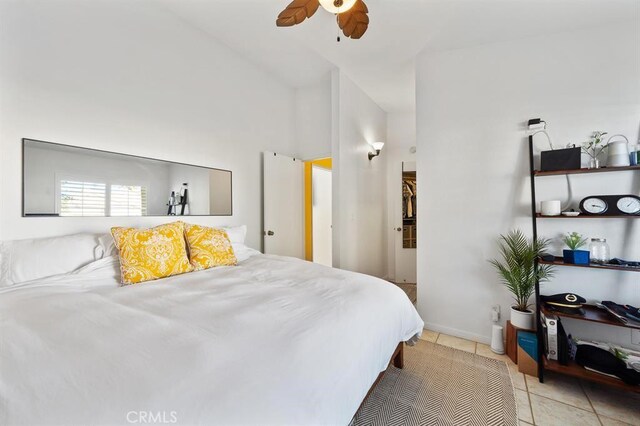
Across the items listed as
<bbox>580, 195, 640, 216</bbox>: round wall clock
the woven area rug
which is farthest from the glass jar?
the woven area rug

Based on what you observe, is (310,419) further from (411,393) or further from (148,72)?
(148,72)

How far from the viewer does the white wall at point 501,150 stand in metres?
1.98

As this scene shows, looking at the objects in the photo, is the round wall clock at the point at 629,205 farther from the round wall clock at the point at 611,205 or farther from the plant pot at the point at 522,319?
the plant pot at the point at 522,319

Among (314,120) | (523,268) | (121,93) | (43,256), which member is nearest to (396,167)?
(314,120)

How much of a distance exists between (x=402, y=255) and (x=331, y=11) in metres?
3.57

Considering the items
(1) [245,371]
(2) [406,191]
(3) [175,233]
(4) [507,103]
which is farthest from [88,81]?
(2) [406,191]

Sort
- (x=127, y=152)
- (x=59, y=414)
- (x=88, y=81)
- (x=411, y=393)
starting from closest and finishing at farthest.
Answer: (x=59, y=414), (x=411, y=393), (x=88, y=81), (x=127, y=152)

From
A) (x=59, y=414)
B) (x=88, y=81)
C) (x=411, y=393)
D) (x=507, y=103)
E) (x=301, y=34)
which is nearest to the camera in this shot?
(x=59, y=414)

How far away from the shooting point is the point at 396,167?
14.6ft

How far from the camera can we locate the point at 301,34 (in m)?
2.47

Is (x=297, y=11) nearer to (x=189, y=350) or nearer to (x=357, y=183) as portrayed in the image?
(x=189, y=350)

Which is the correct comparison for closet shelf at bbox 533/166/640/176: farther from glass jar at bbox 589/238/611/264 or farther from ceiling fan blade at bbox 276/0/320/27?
ceiling fan blade at bbox 276/0/320/27

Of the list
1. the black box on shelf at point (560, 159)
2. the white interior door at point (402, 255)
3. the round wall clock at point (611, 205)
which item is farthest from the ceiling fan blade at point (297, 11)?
the white interior door at point (402, 255)

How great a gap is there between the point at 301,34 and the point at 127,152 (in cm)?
191
